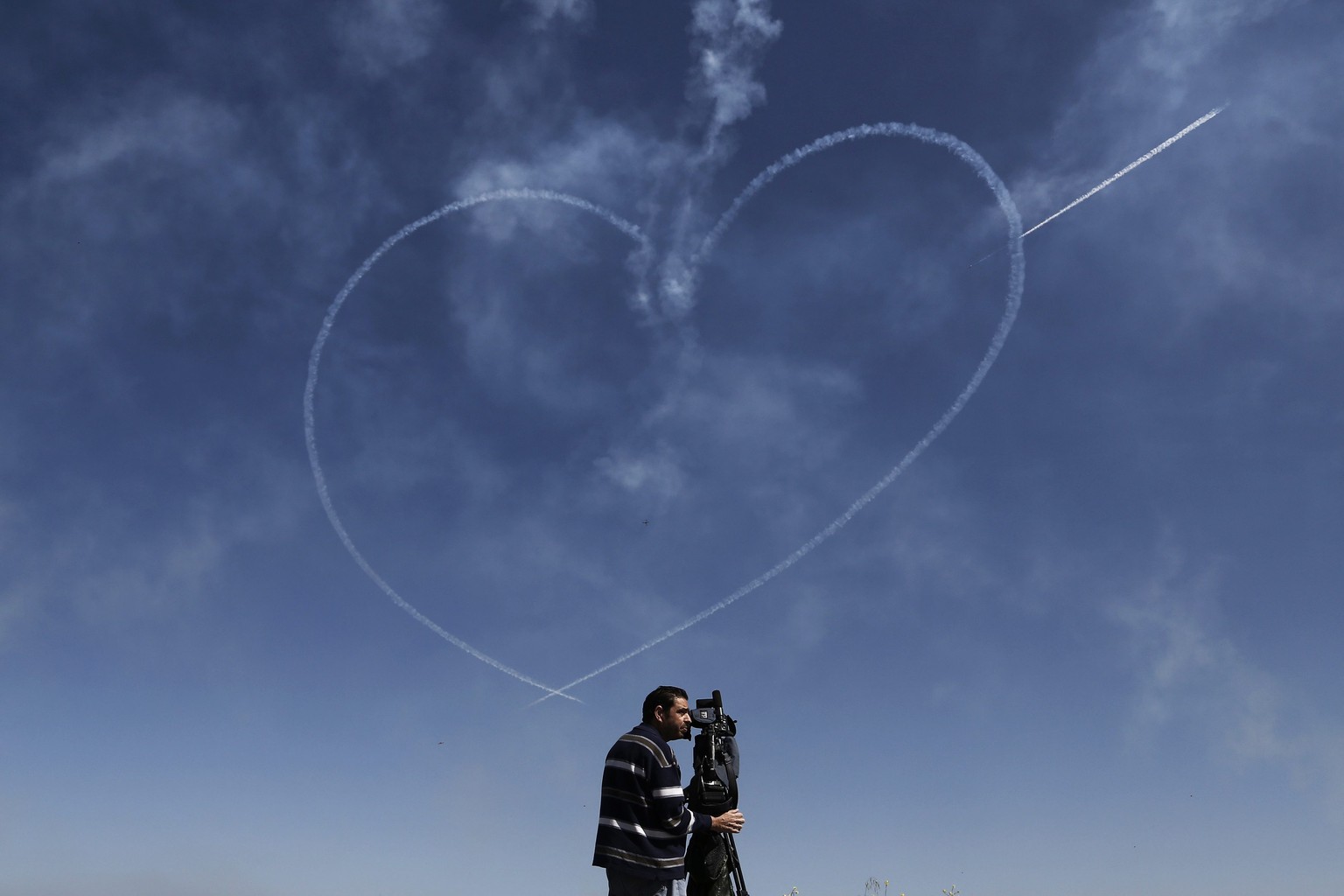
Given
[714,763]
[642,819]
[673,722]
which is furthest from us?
[714,763]

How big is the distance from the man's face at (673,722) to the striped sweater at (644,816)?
349 mm

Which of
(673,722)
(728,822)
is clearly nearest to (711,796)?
(728,822)

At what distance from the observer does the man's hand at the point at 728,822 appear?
8664 millimetres

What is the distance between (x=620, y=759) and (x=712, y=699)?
1.66 m

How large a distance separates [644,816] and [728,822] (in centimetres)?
104

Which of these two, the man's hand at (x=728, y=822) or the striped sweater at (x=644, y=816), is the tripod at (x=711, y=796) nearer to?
the man's hand at (x=728, y=822)

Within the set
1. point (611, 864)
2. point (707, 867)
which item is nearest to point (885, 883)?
point (707, 867)

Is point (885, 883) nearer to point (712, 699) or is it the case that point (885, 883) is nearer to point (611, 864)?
point (712, 699)

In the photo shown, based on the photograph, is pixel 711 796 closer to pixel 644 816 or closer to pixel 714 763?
pixel 714 763

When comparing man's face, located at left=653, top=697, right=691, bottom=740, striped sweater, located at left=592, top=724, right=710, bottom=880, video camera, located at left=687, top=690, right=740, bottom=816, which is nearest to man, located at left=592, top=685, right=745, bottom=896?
striped sweater, located at left=592, top=724, right=710, bottom=880

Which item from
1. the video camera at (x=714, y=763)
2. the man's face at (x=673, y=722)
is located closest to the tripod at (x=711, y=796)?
the video camera at (x=714, y=763)

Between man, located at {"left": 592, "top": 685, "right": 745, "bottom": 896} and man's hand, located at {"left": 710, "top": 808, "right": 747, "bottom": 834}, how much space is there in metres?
0.38

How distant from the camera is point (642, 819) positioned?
809 centimetres

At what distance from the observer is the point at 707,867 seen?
358 inches
